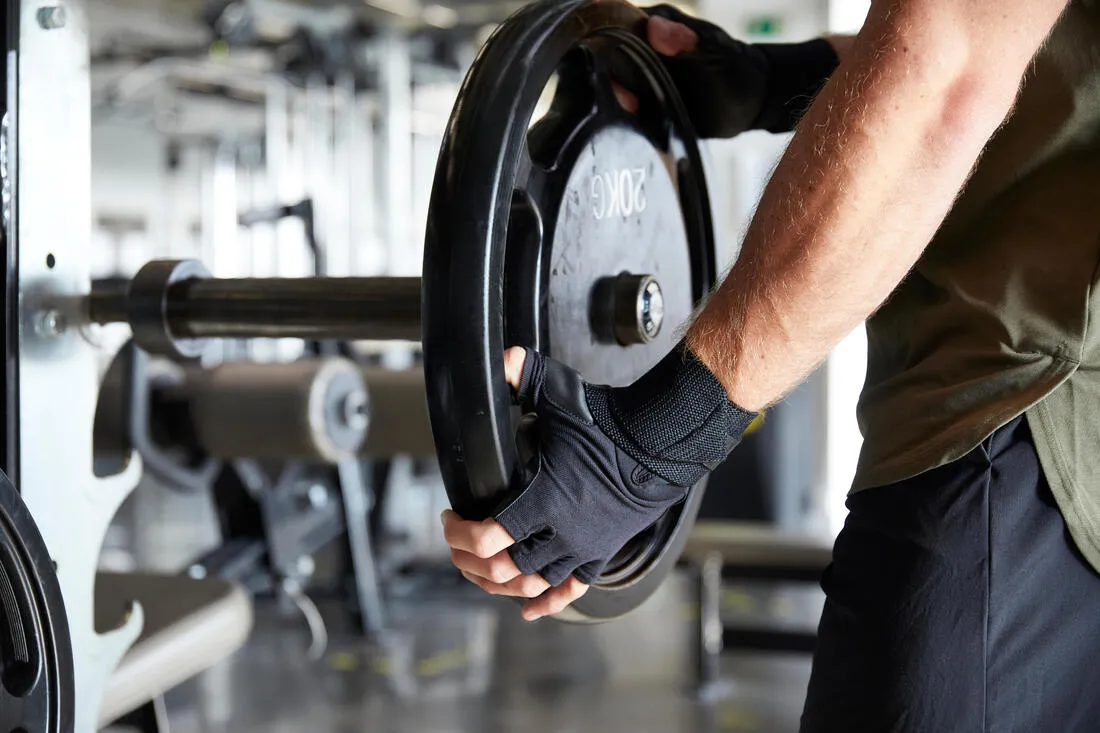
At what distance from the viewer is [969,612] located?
837 millimetres

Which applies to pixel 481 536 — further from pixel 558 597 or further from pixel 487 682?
pixel 487 682

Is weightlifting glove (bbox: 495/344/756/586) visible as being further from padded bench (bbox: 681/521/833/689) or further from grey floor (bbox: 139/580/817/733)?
padded bench (bbox: 681/521/833/689)

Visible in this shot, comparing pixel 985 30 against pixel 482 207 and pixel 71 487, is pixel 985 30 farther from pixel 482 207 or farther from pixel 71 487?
pixel 71 487

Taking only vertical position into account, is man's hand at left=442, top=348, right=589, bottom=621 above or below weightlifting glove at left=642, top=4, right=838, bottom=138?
below

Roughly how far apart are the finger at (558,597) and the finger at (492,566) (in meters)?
0.06

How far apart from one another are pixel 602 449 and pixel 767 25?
13.9ft

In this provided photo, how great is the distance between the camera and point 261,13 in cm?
459

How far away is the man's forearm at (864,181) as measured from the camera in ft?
2.30

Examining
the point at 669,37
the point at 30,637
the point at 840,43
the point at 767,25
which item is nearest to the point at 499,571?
the point at 30,637

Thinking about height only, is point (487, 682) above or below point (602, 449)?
below

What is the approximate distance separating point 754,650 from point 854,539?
6.88 ft

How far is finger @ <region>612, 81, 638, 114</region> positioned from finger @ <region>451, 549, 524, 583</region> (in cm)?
51

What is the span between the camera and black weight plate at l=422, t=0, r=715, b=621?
0.76 m

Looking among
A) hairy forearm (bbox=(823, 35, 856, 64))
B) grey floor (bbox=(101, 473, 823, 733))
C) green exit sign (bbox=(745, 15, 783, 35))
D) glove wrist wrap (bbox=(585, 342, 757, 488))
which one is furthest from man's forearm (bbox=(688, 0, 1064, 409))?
green exit sign (bbox=(745, 15, 783, 35))
